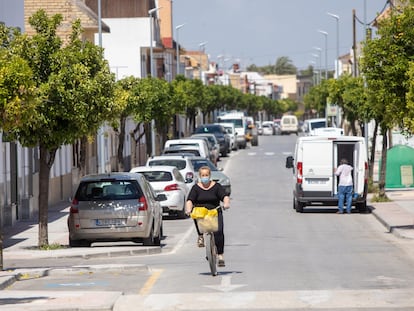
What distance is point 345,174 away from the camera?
35250mm

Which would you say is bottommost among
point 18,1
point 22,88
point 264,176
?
point 264,176

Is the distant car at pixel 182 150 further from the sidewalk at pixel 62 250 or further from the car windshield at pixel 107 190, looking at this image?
the car windshield at pixel 107 190

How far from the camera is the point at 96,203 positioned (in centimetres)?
2456

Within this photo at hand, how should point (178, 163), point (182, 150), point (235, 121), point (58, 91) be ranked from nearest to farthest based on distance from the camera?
point (58, 91)
point (178, 163)
point (182, 150)
point (235, 121)

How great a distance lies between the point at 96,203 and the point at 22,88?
21.1ft

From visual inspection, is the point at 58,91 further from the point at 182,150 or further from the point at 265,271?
the point at 182,150

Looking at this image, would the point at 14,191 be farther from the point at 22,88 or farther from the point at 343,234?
the point at 22,88

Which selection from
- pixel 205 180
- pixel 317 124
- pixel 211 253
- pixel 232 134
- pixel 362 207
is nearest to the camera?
pixel 211 253

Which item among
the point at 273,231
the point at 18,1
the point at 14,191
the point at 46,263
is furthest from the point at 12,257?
the point at 18,1

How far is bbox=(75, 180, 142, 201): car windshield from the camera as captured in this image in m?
24.5

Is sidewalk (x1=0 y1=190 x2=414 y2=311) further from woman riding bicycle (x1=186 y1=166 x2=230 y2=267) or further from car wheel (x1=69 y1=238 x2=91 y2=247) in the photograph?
woman riding bicycle (x1=186 y1=166 x2=230 y2=267)

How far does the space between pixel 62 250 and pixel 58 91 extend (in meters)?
3.22

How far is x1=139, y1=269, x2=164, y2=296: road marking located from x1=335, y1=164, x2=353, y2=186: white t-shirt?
1604 centimetres

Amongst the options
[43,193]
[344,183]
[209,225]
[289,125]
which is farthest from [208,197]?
[289,125]
